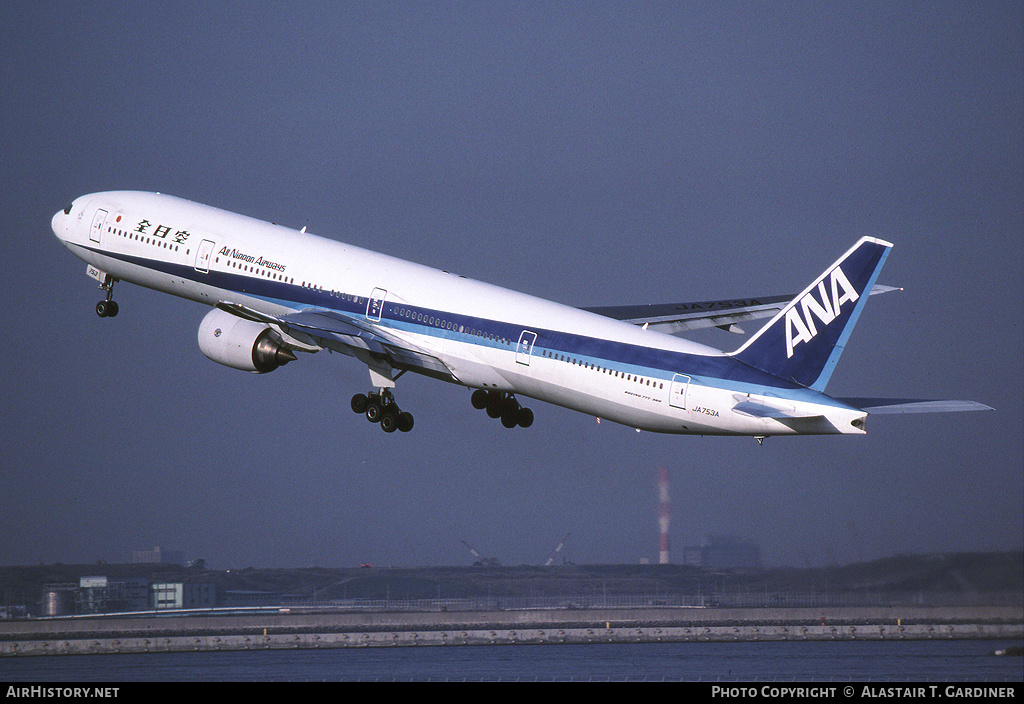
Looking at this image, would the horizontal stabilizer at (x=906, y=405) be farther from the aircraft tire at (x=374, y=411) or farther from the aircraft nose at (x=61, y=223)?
the aircraft nose at (x=61, y=223)

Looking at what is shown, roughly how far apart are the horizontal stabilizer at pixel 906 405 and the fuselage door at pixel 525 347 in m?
11.5

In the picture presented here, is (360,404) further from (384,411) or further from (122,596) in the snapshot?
(122,596)

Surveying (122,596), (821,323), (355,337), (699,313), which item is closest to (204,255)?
(355,337)

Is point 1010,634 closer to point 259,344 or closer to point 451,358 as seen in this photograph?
point 451,358

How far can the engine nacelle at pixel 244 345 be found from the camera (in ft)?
166

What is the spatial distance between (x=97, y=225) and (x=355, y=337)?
16.2m

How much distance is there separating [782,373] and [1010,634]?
39.2 meters

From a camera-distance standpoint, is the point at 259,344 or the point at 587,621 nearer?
the point at 259,344

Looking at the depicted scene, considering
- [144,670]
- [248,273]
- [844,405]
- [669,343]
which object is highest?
[248,273]

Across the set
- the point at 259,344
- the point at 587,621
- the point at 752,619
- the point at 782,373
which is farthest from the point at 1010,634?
the point at 587,621

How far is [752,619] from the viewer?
452ft

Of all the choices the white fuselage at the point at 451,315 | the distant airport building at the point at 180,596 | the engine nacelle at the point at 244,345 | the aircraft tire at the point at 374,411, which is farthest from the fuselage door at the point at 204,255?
the distant airport building at the point at 180,596

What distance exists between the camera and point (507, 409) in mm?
53875

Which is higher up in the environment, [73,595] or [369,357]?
[369,357]
